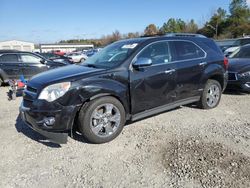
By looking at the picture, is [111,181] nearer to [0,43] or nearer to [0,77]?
[0,77]

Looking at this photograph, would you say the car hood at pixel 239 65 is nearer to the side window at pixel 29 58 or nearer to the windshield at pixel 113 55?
the windshield at pixel 113 55

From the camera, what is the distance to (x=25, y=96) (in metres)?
4.26

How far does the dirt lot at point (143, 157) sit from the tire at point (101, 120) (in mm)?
158

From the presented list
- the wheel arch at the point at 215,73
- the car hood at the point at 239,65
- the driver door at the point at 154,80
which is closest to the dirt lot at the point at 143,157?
the driver door at the point at 154,80

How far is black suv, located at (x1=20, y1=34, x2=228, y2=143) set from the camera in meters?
3.83

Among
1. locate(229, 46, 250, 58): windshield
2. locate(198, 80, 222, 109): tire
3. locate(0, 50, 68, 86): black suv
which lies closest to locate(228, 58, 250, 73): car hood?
locate(229, 46, 250, 58): windshield

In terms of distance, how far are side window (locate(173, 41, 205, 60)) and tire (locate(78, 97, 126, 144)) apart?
1.84m

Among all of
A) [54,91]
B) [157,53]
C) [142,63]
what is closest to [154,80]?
[142,63]

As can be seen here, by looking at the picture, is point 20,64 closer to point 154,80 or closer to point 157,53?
point 157,53

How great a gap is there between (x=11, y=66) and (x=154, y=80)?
301 inches

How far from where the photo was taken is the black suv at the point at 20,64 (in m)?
10.0

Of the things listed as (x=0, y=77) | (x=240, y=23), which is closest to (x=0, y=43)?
(x=240, y=23)

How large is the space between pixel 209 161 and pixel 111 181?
1419 mm

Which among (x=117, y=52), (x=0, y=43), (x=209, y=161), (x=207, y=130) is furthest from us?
(x=0, y=43)
